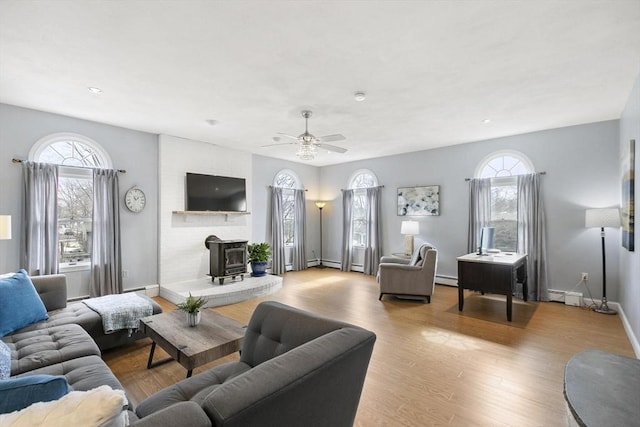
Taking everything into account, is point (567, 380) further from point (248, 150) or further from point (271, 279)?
point (248, 150)

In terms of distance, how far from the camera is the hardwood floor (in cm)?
223

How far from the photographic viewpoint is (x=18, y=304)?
102 inches

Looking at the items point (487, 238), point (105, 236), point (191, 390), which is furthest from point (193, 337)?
point (487, 238)

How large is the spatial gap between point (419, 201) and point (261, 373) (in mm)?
6035

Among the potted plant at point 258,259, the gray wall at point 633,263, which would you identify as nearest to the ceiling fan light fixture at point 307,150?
the potted plant at point 258,259

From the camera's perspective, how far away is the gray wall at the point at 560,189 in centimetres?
459

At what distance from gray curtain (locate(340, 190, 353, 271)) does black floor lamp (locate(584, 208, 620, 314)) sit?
4.61 metres

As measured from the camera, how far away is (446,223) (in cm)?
621

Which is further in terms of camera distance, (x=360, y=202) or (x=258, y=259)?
(x=360, y=202)

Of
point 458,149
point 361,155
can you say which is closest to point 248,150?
point 361,155

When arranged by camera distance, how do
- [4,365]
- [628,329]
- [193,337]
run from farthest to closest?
[628,329] → [193,337] → [4,365]

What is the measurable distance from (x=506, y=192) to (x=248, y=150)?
17.2ft

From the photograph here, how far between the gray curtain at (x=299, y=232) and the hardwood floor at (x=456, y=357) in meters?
2.65

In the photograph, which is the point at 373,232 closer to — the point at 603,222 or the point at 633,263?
the point at 603,222
